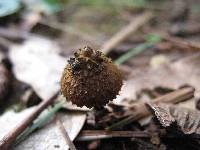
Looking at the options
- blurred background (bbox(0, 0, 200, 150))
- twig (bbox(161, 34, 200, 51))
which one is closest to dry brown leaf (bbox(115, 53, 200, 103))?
blurred background (bbox(0, 0, 200, 150))

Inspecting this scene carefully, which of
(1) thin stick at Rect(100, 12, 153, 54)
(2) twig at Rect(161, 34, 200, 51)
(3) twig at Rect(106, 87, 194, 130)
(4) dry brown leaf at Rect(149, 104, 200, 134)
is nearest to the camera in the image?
(4) dry brown leaf at Rect(149, 104, 200, 134)

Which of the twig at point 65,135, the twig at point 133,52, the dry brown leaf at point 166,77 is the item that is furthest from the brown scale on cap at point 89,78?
the twig at point 133,52

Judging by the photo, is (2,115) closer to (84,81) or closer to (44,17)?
(84,81)

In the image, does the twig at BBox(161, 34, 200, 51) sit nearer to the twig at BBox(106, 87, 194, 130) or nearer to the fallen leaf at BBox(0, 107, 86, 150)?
the twig at BBox(106, 87, 194, 130)

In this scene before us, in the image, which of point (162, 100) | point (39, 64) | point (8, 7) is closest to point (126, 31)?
point (39, 64)

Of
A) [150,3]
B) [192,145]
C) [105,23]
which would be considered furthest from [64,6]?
[192,145]

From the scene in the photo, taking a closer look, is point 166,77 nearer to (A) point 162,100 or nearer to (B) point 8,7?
(A) point 162,100
